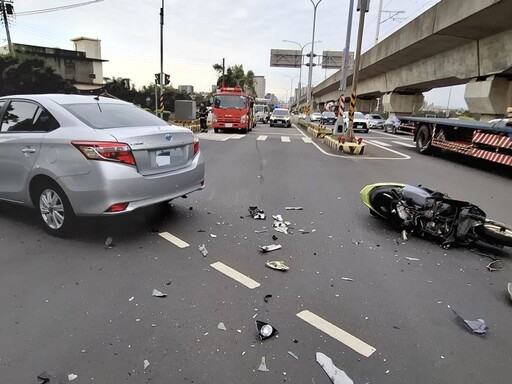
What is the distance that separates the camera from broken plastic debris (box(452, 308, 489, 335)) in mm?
3006

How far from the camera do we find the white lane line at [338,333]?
273 centimetres

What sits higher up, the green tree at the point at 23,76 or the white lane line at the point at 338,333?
the green tree at the point at 23,76

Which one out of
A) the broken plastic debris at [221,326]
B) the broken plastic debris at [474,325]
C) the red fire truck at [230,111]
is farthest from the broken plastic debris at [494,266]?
the red fire truck at [230,111]

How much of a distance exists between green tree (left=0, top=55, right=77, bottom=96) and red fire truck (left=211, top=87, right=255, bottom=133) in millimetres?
20384

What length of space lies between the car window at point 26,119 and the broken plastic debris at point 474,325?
4497 millimetres

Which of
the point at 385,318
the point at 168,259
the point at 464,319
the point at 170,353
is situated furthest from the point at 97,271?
the point at 464,319

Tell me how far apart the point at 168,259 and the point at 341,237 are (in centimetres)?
222

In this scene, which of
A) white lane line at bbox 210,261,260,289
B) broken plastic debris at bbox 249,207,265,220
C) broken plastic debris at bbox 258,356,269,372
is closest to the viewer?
broken plastic debris at bbox 258,356,269,372

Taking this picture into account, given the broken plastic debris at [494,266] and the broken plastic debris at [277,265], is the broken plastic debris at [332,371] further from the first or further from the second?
the broken plastic debris at [494,266]

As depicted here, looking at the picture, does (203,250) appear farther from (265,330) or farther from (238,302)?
(265,330)

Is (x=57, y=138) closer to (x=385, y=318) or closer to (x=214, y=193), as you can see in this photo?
(x=214, y=193)

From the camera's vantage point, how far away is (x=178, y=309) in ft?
10.4

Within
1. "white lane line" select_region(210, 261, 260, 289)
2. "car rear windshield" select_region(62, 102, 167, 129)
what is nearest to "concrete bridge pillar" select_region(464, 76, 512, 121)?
"car rear windshield" select_region(62, 102, 167, 129)

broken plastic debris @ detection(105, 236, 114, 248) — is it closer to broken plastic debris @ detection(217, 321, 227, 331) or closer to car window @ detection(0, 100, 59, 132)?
car window @ detection(0, 100, 59, 132)
